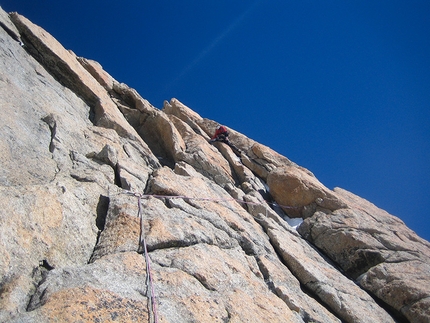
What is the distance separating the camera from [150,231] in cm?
745

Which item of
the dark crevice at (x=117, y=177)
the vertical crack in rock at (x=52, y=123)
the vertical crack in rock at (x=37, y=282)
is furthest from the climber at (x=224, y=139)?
the vertical crack in rock at (x=37, y=282)

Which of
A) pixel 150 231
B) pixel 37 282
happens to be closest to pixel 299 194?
pixel 150 231

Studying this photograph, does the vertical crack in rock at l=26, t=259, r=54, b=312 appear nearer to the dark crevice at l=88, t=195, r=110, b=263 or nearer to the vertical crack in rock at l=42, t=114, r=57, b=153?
the dark crevice at l=88, t=195, r=110, b=263

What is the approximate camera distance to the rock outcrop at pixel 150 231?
5531 millimetres

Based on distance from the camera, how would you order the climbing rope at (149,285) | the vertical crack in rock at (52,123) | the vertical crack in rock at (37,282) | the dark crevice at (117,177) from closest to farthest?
the vertical crack in rock at (37,282), the climbing rope at (149,285), the dark crevice at (117,177), the vertical crack in rock at (52,123)

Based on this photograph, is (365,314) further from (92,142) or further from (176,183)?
(92,142)

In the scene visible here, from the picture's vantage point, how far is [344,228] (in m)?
15.7

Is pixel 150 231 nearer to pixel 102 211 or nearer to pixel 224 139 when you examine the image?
pixel 102 211

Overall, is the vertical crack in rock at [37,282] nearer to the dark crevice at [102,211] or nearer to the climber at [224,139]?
the dark crevice at [102,211]

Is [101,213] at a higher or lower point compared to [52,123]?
lower

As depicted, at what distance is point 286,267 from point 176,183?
198 inches

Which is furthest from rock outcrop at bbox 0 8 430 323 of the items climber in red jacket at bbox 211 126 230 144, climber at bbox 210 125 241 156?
climber in red jacket at bbox 211 126 230 144

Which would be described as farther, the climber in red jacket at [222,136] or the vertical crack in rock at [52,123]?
the climber in red jacket at [222,136]

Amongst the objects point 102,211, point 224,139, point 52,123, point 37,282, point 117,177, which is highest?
point 224,139
